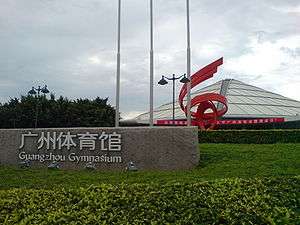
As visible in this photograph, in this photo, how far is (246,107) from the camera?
122ft

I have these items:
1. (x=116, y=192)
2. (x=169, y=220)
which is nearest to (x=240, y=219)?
(x=169, y=220)

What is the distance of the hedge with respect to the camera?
5.41 meters

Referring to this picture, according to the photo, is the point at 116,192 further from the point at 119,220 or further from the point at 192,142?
the point at 192,142

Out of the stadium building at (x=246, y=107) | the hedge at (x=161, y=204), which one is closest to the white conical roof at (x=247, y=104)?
the stadium building at (x=246, y=107)

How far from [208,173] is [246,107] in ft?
95.7

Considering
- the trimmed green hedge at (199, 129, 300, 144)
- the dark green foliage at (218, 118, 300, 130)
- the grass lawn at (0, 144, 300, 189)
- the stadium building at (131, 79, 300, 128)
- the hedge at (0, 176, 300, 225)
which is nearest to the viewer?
the hedge at (0, 176, 300, 225)

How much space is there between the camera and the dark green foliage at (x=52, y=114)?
3569 centimetres

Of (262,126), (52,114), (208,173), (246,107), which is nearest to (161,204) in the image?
(208,173)

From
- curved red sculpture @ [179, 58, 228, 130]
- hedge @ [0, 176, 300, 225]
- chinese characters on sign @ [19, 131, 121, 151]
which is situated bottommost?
hedge @ [0, 176, 300, 225]

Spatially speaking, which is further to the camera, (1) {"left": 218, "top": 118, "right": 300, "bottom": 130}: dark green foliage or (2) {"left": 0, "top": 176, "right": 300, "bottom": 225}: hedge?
(1) {"left": 218, "top": 118, "right": 300, "bottom": 130}: dark green foliage

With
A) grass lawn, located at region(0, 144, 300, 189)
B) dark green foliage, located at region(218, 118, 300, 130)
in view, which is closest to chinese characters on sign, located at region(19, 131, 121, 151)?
grass lawn, located at region(0, 144, 300, 189)

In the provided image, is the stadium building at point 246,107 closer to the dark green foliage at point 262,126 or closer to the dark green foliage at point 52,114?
the dark green foliage at point 262,126

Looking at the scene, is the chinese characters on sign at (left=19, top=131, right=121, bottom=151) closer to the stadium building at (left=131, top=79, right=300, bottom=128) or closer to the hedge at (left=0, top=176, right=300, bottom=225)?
the hedge at (left=0, top=176, right=300, bottom=225)

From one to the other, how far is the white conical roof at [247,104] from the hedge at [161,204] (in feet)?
93.8
